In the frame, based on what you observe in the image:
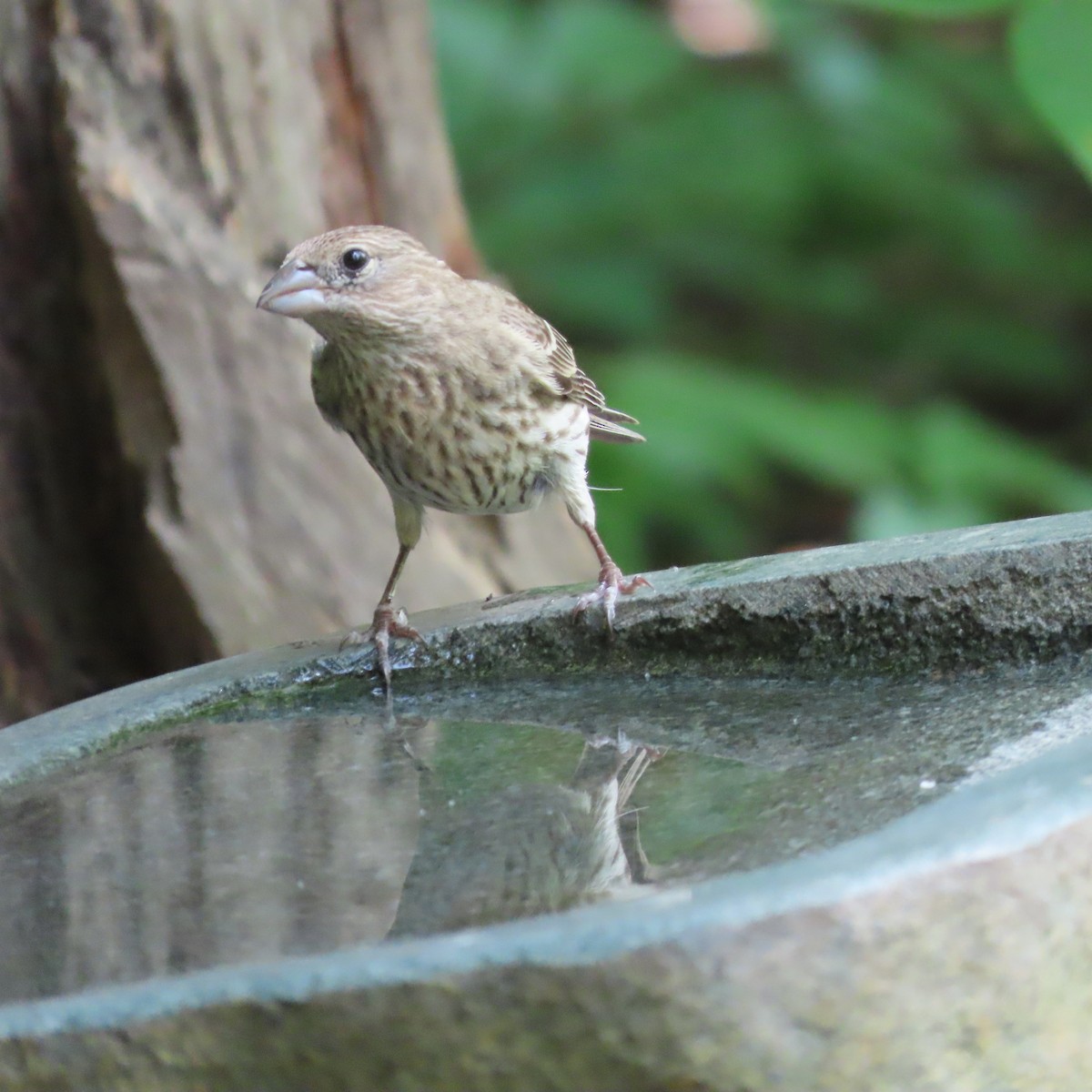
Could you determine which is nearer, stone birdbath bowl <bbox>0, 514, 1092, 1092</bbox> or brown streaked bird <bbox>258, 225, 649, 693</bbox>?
stone birdbath bowl <bbox>0, 514, 1092, 1092</bbox>

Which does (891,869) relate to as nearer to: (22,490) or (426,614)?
(426,614)

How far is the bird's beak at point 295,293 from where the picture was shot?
11.7ft

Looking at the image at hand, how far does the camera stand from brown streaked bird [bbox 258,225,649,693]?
12.5ft

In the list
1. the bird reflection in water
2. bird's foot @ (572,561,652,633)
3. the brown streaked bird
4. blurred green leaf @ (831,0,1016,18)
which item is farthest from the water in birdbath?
blurred green leaf @ (831,0,1016,18)

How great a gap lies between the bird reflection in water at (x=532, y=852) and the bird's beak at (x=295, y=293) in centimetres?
128

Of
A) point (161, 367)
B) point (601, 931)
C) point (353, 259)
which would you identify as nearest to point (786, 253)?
point (161, 367)

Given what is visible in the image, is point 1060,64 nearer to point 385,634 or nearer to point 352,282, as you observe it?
point 352,282

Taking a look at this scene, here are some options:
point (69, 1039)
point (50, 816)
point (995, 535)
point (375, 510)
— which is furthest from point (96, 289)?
point (69, 1039)

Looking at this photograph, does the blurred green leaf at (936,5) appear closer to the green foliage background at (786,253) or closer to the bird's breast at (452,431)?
the bird's breast at (452,431)

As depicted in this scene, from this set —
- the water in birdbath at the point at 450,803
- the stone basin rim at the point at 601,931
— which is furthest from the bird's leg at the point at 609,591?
the stone basin rim at the point at 601,931

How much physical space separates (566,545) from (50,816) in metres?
3.19

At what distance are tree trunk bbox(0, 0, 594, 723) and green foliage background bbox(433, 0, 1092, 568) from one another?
126 centimetres

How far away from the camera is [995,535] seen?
322 centimetres

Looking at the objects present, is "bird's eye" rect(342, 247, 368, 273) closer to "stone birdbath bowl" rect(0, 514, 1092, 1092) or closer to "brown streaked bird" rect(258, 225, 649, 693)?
"brown streaked bird" rect(258, 225, 649, 693)
